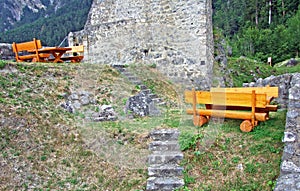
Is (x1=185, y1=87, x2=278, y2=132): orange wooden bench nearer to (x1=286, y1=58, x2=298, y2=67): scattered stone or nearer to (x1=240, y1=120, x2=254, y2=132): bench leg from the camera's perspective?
(x1=240, y1=120, x2=254, y2=132): bench leg

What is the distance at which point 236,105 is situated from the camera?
20.6ft

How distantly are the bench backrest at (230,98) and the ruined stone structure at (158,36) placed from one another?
12.6ft

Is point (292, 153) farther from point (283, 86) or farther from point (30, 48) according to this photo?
point (30, 48)

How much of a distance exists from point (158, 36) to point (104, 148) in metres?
6.05

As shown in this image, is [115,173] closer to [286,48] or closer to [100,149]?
[100,149]

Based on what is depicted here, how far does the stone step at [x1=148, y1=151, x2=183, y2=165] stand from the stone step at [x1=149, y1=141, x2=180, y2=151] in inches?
7.2

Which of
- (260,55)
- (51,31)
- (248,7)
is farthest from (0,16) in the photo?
(260,55)

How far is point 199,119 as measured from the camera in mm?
6680

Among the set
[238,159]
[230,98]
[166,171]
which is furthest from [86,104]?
[238,159]

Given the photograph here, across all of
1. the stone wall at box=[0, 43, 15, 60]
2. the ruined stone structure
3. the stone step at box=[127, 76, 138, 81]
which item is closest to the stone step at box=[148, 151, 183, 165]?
the stone step at box=[127, 76, 138, 81]

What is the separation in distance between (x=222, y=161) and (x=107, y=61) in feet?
25.0

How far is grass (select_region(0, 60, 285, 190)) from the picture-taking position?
5.11m

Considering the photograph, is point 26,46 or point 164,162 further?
point 26,46

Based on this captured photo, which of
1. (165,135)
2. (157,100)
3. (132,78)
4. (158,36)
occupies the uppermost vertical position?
(158,36)
